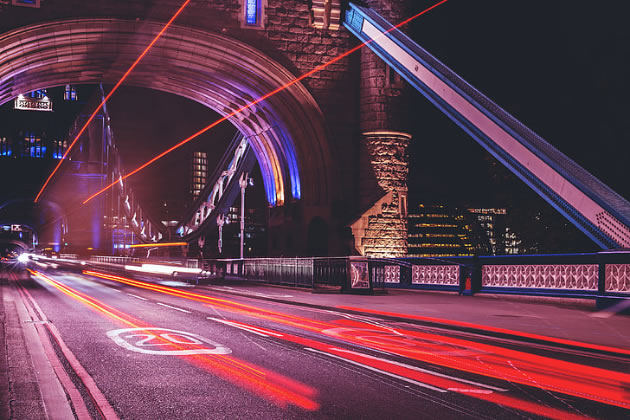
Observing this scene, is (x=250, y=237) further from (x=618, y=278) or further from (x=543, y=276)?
(x=618, y=278)

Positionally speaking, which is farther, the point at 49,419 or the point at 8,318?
the point at 8,318

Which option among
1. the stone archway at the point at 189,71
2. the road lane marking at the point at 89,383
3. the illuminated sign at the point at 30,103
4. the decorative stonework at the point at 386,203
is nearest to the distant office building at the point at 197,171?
the illuminated sign at the point at 30,103

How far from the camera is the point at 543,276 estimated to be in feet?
54.7

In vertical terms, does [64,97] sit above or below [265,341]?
above

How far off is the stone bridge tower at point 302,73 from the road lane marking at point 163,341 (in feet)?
58.5

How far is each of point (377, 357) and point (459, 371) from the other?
3.92 feet

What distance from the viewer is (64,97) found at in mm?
93125

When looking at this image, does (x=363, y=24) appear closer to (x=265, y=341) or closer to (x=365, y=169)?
(x=365, y=169)

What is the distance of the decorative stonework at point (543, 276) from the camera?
15227 mm

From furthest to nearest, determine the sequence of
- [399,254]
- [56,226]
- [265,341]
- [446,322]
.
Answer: [56,226]
[399,254]
[446,322]
[265,341]

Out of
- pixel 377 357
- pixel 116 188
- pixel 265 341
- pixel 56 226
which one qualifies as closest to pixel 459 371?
pixel 377 357

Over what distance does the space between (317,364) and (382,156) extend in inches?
863

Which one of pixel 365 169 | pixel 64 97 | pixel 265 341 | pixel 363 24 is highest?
pixel 64 97

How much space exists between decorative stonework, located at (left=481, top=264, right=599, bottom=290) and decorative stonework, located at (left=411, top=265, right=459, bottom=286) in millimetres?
1349
